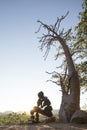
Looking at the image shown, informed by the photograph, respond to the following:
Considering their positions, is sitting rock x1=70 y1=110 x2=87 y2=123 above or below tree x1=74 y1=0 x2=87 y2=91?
below

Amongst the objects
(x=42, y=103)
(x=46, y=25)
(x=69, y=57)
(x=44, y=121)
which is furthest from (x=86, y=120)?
(x=46, y=25)

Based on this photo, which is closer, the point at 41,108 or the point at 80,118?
the point at 80,118

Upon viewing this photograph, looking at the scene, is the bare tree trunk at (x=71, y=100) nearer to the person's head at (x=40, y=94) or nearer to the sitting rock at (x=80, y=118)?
the person's head at (x=40, y=94)

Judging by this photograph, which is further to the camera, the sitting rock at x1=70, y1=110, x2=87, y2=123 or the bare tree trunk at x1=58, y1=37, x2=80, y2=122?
the bare tree trunk at x1=58, y1=37, x2=80, y2=122

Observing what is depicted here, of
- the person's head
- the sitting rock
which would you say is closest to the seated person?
the person's head

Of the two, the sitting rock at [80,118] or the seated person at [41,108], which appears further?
the seated person at [41,108]

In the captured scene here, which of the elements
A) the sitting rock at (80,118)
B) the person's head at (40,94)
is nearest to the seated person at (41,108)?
the person's head at (40,94)

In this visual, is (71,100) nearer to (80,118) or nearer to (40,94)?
(40,94)

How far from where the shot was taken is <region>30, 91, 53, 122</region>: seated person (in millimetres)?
14594

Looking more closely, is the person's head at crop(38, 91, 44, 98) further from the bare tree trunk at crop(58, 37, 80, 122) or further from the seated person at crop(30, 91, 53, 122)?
the bare tree trunk at crop(58, 37, 80, 122)

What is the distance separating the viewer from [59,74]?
1814cm

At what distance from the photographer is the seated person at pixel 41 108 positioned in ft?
47.9

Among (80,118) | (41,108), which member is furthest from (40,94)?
(80,118)

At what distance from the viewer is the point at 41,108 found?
14953 mm
